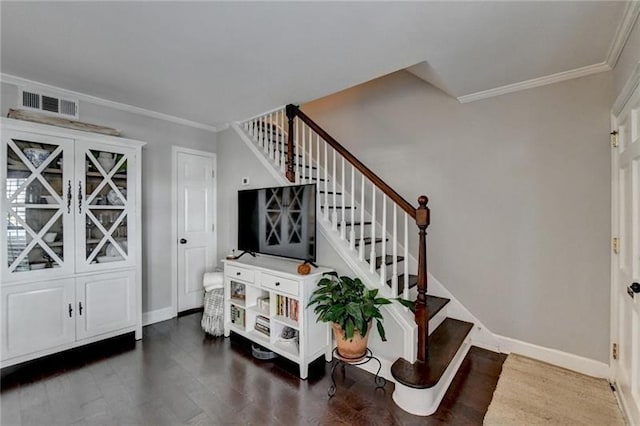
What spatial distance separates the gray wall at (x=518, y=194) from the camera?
2348 mm

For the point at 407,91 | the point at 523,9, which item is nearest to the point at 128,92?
the point at 407,91

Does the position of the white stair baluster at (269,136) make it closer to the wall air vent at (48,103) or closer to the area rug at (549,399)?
the wall air vent at (48,103)

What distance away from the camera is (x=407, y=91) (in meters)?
3.32

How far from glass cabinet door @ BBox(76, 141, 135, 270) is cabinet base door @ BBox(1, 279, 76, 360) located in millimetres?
283

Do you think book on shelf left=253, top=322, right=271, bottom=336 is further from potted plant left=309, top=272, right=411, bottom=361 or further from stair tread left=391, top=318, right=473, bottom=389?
stair tread left=391, top=318, right=473, bottom=389

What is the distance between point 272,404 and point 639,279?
2410 millimetres

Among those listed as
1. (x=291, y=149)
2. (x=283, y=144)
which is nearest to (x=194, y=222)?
(x=283, y=144)

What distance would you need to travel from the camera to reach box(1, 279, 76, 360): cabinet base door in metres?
2.36

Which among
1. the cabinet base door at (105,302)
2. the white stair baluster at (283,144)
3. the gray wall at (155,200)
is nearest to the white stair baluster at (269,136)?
the white stair baluster at (283,144)

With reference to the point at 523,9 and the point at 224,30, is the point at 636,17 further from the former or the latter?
the point at 224,30

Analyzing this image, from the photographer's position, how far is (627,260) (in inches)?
76.2

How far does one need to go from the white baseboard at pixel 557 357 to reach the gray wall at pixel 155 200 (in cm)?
A: 377

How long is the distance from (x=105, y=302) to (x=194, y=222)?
1345mm

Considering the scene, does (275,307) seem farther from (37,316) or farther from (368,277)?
(37,316)
